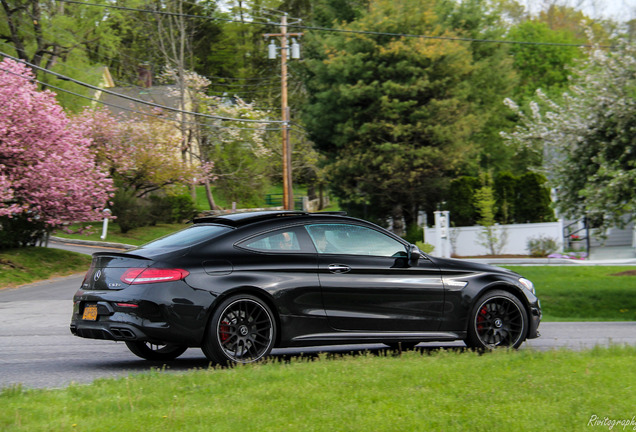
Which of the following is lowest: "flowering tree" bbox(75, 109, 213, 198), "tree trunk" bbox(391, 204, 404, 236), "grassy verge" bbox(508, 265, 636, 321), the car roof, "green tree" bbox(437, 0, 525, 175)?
"grassy verge" bbox(508, 265, 636, 321)

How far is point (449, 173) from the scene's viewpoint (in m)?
38.3

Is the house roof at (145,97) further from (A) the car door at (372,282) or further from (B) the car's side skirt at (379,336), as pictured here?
(B) the car's side skirt at (379,336)

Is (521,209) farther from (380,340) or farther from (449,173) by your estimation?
(380,340)

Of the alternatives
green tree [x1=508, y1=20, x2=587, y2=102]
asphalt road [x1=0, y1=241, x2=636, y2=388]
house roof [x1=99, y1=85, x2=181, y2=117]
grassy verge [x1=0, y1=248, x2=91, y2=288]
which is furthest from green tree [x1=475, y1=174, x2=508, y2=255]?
green tree [x1=508, y1=20, x2=587, y2=102]

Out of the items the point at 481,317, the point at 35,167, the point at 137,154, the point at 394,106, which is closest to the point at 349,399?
the point at 481,317

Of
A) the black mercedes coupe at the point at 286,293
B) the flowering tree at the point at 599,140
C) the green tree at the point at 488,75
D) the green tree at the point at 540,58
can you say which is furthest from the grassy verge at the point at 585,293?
the green tree at the point at 540,58

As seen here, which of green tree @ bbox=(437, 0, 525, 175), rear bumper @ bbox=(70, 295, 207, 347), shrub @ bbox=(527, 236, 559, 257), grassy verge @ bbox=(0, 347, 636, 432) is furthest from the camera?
green tree @ bbox=(437, 0, 525, 175)

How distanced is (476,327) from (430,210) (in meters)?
30.2

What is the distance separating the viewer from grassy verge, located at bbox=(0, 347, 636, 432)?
501cm

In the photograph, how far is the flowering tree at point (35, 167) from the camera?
2414 centimetres

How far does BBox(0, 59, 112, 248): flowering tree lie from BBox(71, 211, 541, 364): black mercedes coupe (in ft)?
54.9

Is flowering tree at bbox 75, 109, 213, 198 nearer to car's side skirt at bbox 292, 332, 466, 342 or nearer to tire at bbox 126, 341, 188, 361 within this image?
tire at bbox 126, 341, 188, 361

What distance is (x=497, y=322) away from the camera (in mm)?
8891

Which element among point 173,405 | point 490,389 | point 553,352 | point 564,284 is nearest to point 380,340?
point 553,352
